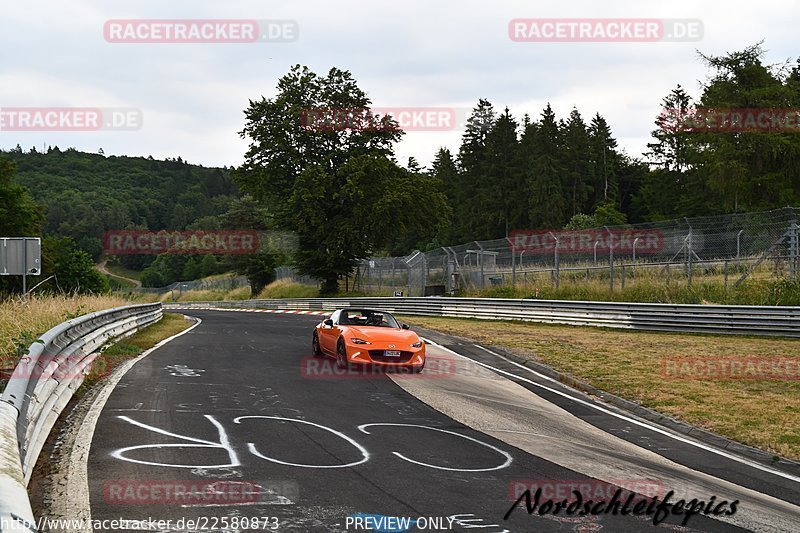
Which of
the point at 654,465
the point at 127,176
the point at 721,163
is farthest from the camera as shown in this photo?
the point at 127,176

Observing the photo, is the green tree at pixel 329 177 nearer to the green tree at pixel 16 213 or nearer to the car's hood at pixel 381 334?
the green tree at pixel 16 213

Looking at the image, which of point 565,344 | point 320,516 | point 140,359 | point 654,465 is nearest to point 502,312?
point 565,344

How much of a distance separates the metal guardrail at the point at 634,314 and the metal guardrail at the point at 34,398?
50.9 ft

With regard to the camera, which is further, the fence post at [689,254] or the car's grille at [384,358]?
the fence post at [689,254]

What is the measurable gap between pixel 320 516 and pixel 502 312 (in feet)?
80.1

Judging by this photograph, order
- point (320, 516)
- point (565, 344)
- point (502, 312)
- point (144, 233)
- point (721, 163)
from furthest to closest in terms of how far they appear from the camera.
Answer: point (144, 233) < point (721, 163) < point (502, 312) < point (565, 344) < point (320, 516)

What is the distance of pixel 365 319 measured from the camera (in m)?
15.7

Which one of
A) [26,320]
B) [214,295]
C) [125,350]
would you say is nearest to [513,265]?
[125,350]

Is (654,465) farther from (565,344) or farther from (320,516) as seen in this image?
(565,344)

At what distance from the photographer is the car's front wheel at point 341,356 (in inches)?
562

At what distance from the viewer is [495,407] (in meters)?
11.2

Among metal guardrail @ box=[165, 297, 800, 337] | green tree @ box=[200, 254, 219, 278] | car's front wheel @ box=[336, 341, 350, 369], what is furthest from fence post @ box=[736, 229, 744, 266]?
green tree @ box=[200, 254, 219, 278]

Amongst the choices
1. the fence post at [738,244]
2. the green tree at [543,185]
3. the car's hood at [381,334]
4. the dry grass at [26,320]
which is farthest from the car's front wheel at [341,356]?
the green tree at [543,185]

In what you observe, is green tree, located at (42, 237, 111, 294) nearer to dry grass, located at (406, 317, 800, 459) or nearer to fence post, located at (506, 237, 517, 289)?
fence post, located at (506, 237, 517, 289)
